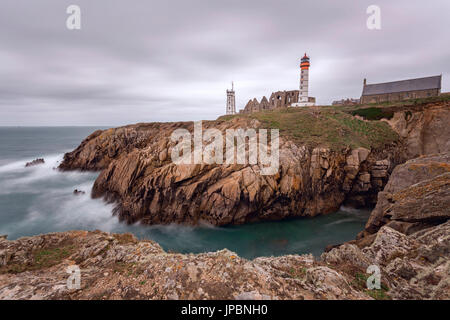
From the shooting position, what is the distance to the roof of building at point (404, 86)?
1702 inches

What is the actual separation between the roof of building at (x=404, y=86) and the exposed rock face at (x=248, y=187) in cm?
3746

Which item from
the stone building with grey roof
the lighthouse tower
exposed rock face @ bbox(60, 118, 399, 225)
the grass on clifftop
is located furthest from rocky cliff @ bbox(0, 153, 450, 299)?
the stone building with grey roof

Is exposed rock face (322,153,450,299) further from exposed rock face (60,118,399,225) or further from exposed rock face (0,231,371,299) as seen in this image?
exposed rock face (60,118,399,225)

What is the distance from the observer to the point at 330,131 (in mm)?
24922

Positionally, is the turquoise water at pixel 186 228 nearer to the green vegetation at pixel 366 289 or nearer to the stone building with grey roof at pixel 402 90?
the green vegetation at pixel 366 289

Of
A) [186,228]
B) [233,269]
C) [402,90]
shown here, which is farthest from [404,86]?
[233,269]

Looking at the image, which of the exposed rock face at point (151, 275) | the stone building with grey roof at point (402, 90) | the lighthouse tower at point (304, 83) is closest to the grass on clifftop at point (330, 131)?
the lighthouse tower at point (304, 83)

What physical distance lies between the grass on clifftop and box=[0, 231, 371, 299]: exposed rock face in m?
18.9

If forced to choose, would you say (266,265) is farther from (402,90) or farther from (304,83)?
(402,90)

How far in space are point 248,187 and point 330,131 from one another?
15684 mm

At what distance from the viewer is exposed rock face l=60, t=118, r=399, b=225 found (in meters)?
18.7
